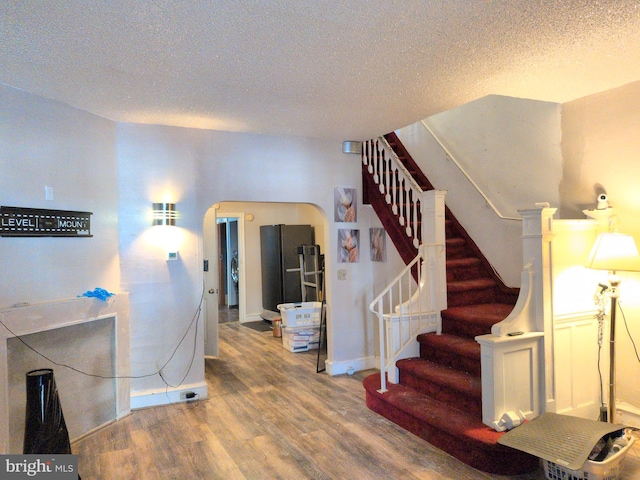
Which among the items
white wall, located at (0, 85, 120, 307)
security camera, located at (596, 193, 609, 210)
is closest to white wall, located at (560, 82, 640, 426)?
security camera, located at (596, 193, 609, 210)

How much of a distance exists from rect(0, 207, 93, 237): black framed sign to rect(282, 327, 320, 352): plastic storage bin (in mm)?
3184

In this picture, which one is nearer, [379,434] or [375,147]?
[379,434]

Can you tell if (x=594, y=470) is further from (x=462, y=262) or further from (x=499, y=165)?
(x=499, y=165)

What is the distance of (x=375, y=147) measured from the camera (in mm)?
5172

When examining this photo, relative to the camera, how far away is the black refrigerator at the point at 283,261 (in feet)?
25.8

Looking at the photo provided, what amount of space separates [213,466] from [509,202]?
12.0 ft

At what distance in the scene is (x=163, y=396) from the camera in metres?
4.27

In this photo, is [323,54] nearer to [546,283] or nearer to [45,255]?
[546,283]

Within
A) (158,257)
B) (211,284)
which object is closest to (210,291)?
(211,284)

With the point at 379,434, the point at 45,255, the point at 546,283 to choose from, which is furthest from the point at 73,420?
the point at 546,283

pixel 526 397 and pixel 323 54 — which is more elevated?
pixel 323 54

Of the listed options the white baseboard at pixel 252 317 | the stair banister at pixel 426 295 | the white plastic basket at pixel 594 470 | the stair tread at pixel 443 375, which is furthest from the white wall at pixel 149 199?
the white baseboard at pixel 252 317

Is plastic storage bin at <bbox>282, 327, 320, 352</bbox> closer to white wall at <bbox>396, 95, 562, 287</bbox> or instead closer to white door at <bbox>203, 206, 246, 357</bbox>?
white door at <bbox>203, 206, 246, 357</bbox>

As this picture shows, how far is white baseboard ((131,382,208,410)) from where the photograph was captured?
13.7 ft
